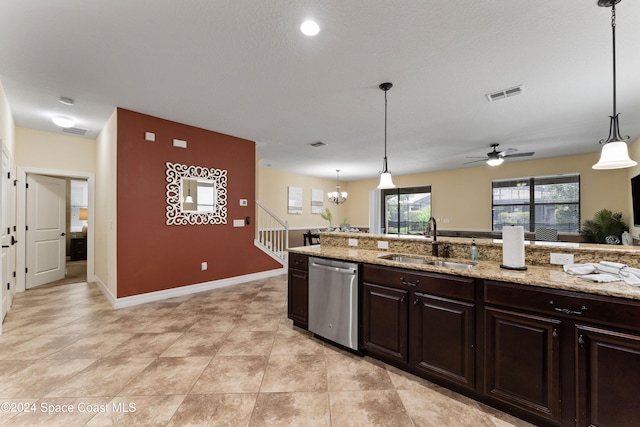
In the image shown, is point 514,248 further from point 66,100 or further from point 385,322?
point 66,100

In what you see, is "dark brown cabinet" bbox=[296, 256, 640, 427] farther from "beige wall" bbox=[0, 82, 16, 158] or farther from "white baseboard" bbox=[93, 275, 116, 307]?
"beige wall" bbox=[0, 82, 16, 158]

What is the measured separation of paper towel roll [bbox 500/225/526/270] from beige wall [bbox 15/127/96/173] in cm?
653

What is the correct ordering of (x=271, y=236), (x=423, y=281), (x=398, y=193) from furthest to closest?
(x=398, y=193), (x=271, y=236), (x=423, y=281)

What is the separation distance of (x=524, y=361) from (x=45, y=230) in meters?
7.10

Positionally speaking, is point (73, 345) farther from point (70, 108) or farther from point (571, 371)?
point (571, 371)

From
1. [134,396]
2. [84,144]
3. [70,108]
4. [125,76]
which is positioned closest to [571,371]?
[134,396]

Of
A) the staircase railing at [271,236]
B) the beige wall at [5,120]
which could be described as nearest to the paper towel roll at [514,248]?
the staircase railing at [271,236]

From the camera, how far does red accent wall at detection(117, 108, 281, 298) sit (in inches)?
152

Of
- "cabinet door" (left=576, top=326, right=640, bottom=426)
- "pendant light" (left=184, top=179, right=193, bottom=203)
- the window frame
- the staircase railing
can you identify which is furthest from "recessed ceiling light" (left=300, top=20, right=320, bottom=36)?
the window frame

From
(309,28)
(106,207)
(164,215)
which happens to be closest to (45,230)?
(106,207)

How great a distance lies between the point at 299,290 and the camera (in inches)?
122

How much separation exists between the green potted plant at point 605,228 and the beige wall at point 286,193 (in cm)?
594

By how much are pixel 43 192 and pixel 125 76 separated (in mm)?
3668

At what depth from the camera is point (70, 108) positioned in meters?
3.77
